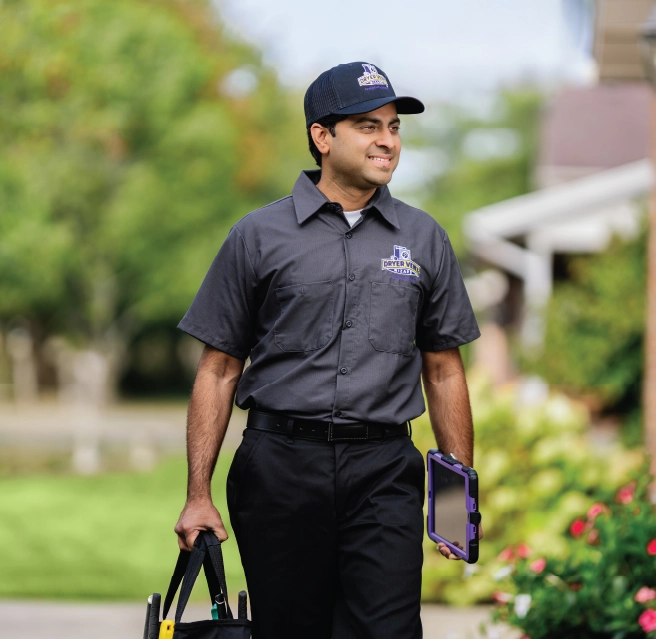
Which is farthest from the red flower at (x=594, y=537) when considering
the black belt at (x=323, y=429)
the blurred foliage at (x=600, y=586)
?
the black belt at (x=323, y=429)

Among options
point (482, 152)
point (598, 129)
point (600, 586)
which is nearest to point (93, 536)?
point (600, 586)

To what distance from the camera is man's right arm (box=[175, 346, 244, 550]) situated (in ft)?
10.7

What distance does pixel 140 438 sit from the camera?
20812mm

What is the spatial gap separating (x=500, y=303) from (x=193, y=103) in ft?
27.5

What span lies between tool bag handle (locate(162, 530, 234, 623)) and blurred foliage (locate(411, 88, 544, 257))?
42410 mm

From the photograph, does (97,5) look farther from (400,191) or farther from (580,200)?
(400,191)

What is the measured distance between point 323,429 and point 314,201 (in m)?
0.69

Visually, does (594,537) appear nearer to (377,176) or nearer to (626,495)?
(626,495)

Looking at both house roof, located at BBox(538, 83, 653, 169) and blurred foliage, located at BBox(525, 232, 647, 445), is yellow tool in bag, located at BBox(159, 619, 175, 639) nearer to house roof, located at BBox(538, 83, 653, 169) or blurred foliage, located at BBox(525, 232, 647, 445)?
blurred foliage, located at BBox(525, 232, 647, 445)

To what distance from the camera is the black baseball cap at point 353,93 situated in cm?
330

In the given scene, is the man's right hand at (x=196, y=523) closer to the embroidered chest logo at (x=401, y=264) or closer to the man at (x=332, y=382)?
the man at (x=332, y=382)

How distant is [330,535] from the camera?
10.6ft

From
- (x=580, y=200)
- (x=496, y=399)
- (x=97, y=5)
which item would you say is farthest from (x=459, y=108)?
(x=496, y=399)

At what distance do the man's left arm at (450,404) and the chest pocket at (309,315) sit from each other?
0.41 m
